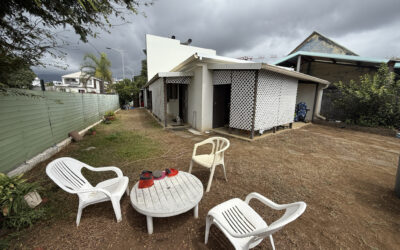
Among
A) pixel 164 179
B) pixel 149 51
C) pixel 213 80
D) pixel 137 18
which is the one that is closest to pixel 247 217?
pixel 164 179

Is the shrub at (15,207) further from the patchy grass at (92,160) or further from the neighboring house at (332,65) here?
the neighboring house at (332,65)

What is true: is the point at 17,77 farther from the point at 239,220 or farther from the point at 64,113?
the point at 239,220

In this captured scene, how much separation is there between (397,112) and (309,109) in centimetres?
381

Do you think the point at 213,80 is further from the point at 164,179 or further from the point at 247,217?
the point at 247,217

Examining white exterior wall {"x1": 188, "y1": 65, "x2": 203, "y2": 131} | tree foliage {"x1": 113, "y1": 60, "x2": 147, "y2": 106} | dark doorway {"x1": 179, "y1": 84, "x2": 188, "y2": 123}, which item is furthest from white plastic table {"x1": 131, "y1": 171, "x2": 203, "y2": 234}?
tree foliage {"x1": 113, "y1": 60, "x2": 147, "y2": 106}

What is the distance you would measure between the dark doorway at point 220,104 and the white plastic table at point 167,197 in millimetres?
5345

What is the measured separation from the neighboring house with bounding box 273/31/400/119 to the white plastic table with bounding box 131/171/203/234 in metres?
12.3

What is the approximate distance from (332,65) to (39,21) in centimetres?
1640

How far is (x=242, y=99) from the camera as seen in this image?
6145 mm

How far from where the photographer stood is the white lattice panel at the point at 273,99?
19.9ft

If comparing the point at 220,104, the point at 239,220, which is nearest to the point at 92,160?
the point at 239,220

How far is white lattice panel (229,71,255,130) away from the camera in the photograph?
589 centimetres

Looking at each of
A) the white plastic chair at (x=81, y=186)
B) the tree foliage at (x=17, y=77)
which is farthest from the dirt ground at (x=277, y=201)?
the tree foliage at (x=17, y=77)

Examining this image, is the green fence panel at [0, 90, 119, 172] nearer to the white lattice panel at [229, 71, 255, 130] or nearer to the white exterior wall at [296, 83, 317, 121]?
the white lattice panel at [229, 71, 255, 130]
